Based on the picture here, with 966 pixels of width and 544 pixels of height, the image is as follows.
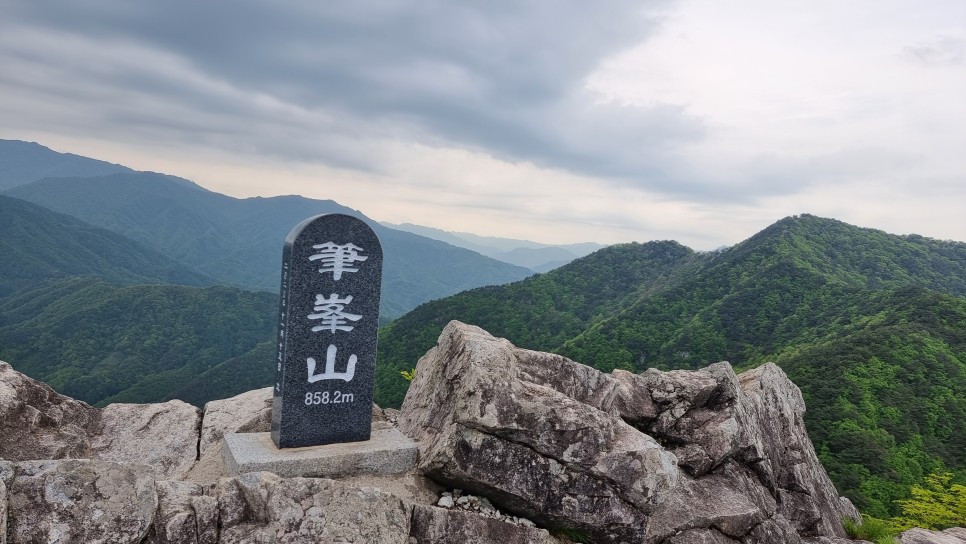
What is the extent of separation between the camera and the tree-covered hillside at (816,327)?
75.4 feet

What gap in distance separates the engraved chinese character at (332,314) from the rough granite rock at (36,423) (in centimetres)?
453

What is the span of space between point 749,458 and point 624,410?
2735mm

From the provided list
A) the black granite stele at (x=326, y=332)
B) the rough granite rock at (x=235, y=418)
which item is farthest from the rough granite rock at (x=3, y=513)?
the rough granite rock at (x=235, y=418)

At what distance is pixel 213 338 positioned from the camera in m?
130

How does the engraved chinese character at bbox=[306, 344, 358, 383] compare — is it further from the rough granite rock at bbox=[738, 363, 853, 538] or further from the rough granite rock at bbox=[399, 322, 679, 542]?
the rough granite rock at bbox=[738, 363, 853, 538]

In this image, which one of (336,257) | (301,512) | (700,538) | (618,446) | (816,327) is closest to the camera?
(301,512)

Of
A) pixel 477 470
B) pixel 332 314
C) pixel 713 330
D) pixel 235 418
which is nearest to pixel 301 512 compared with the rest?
pixel 477 470

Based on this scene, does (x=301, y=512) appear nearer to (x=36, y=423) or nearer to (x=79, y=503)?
(x=79, y=503)

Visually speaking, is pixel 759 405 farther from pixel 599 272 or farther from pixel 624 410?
pixel 599 272

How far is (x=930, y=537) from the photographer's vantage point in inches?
492

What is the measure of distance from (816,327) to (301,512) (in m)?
43.0

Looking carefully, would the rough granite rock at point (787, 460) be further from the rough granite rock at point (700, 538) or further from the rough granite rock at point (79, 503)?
the rough granite rock at point (79, 503)

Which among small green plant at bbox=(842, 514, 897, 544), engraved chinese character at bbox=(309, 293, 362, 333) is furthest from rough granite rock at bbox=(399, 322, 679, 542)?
small green plant at bbox=(842, 514, 897, 544)

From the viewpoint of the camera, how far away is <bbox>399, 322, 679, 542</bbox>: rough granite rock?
7.68 metres
